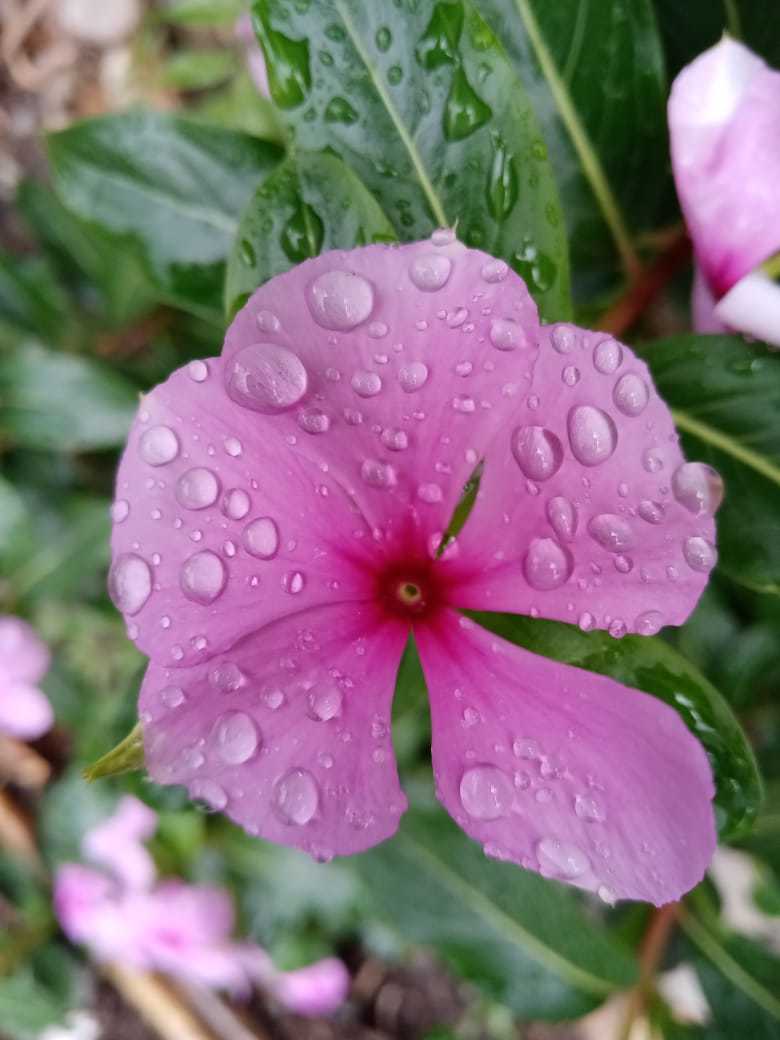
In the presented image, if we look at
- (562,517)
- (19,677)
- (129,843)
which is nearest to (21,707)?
(19,677)

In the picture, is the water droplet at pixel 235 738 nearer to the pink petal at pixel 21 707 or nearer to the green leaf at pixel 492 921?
the green leaf at pixel 492 921

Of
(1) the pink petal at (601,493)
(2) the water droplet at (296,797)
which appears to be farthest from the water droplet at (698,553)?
(2) the water droplet at (296,797)

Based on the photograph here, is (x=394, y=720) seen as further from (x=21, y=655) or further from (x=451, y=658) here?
(x=21, y=655)

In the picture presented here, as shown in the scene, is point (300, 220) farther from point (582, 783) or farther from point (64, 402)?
point (64, 402)

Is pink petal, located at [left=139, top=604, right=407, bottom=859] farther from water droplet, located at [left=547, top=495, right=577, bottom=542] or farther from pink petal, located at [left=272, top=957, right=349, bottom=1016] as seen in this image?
pink petal, located at [left=272, top=957, right=349, bottom=1016]

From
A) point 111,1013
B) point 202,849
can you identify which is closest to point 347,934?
point 202,849

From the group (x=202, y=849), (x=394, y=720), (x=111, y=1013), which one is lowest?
(x=111, y=1013)
